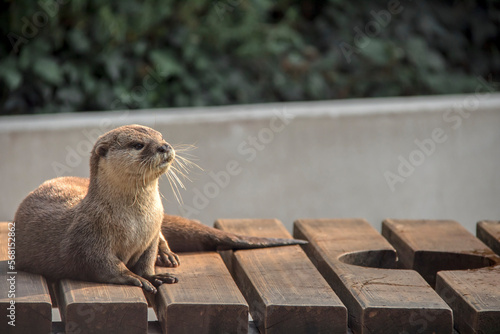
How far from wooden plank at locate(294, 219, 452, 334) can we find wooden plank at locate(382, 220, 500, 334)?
0.23 feet

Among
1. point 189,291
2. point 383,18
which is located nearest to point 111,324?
point 189,291

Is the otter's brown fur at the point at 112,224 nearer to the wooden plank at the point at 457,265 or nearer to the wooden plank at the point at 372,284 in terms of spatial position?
the wooden plank at the point at 372,284

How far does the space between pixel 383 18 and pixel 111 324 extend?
15.0 feet

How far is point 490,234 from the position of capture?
275 centimetres

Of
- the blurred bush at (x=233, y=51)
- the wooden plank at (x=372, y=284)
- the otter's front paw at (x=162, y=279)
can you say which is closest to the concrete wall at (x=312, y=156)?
the blurred bush at (x=233, y=51)

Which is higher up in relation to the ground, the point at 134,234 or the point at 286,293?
the point at 134,234

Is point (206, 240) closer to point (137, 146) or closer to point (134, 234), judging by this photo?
point (134, 234)

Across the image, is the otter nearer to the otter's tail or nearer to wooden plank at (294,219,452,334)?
the otter's tail

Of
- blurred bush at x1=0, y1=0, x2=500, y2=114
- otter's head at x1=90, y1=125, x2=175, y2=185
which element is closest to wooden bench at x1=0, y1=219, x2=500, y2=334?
otter's head at x1=90, y1=125, x2=175, y2=185

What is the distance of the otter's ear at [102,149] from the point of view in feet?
7.39

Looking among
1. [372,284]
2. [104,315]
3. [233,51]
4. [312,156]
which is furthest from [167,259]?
[233,51]

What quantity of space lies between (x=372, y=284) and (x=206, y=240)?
0.64 metres

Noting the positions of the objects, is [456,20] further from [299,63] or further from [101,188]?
[101,188]

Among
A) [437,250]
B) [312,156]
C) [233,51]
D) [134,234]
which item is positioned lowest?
[312,156]
